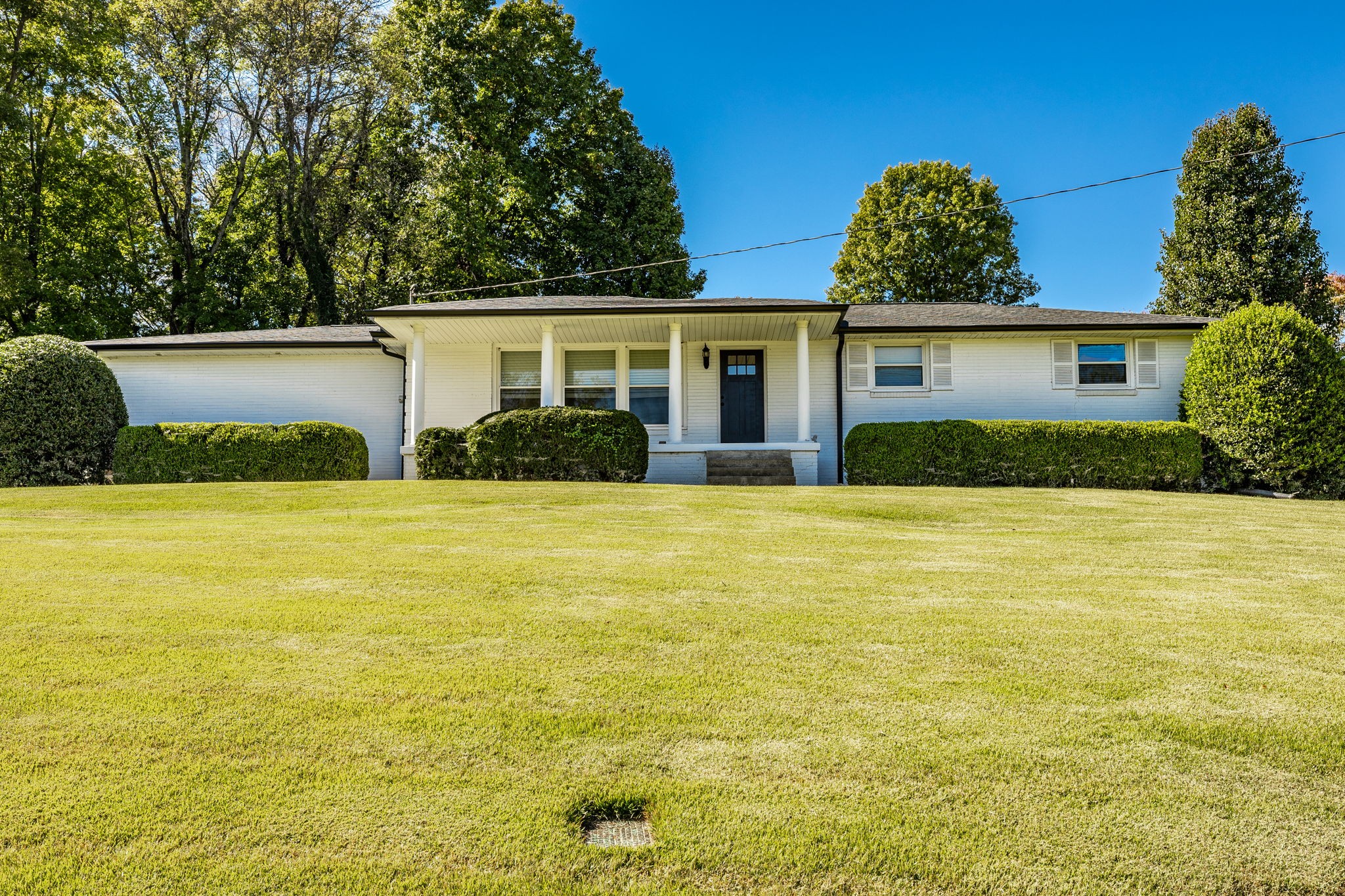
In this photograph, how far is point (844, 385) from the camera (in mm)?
15797

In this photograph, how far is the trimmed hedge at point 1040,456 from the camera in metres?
13.2

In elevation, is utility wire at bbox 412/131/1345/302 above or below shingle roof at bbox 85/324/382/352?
above

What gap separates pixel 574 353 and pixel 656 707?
13761 mm

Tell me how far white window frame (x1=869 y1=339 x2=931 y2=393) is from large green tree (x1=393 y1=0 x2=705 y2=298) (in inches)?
448

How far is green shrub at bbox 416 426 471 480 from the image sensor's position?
13266 millimetres

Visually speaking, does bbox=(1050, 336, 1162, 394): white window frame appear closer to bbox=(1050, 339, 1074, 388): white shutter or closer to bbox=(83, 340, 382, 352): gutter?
bbox=(1050, 339, 1074, 388): white shutter

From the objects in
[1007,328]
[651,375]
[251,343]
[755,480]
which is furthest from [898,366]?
[251,343]

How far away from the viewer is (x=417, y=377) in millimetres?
14578

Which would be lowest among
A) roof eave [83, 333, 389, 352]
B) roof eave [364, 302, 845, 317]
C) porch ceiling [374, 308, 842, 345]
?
roof eave [83, 333, 389, 352]

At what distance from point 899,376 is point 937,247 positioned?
55.8 feet

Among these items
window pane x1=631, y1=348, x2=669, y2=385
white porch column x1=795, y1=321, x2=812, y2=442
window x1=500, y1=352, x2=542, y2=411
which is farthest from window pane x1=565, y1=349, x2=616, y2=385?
white porch column x1=795, y1=321, x2=812, y2=442

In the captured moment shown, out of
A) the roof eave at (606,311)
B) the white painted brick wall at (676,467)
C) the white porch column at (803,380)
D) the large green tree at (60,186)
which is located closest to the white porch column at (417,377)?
the roof eave at (606,311)

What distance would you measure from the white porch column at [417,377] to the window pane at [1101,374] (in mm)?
13187

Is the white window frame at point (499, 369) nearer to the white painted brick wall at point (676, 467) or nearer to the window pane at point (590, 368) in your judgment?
the window pane at point (590, 368)
